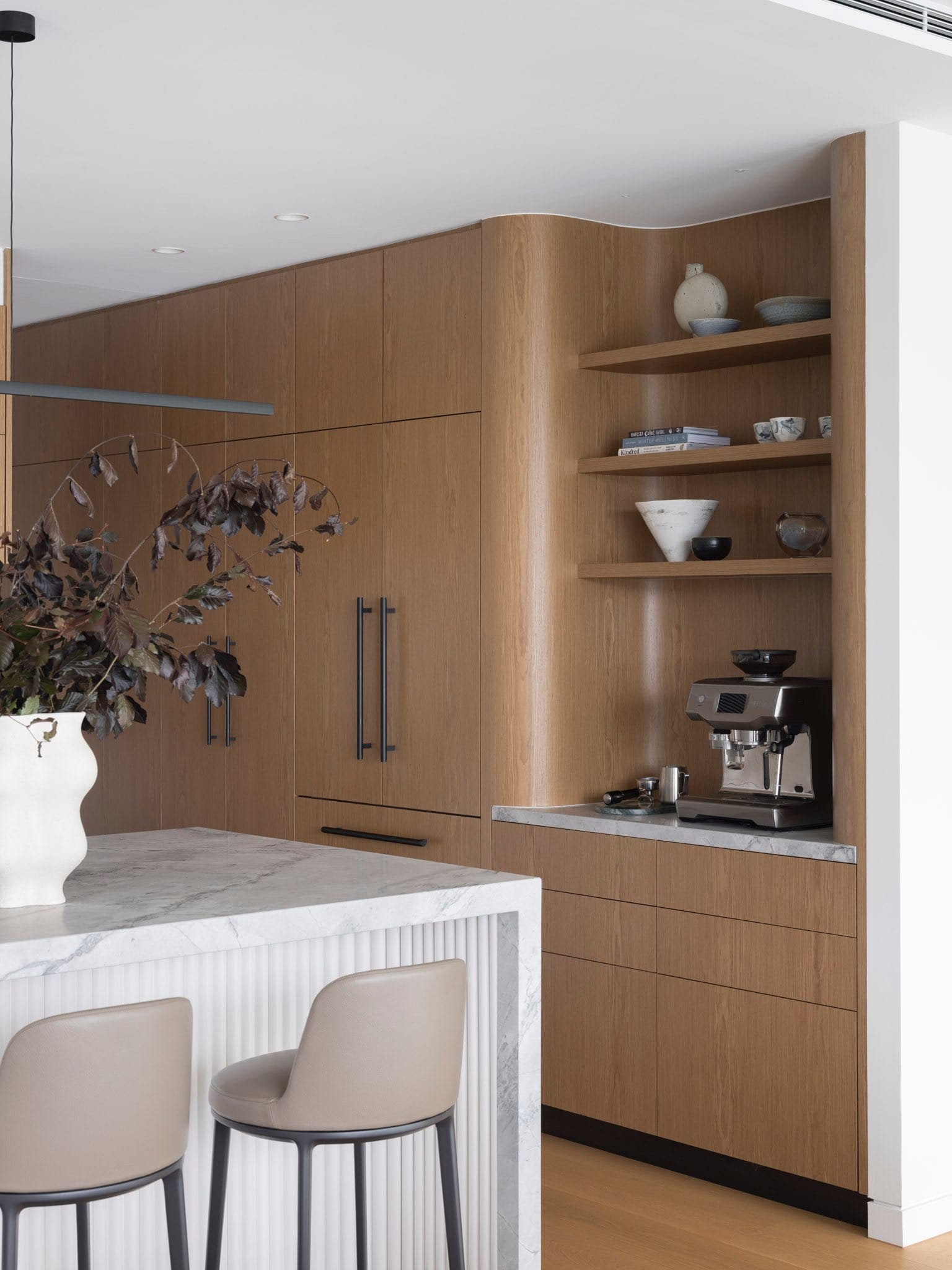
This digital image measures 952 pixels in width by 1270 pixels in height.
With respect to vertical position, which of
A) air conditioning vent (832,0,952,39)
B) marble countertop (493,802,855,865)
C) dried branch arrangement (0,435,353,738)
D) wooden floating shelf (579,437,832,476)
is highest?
air conditioning vent (832,0,952,39)

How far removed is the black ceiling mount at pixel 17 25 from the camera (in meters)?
3.05

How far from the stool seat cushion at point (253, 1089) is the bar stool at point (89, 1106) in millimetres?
179

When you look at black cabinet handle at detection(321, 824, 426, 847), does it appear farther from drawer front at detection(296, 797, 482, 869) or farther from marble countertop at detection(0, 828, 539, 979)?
marble countertop at detection(0, 828, 539, 979)

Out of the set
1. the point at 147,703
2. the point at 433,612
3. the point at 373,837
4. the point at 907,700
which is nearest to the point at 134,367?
the point at 147,703

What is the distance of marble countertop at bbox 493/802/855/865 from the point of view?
12.5ft

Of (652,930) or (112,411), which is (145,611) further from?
(652,930)

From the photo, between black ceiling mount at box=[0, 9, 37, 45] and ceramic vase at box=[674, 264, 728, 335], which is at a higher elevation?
black ceiling mount at box=[0, 9, 37, 45]

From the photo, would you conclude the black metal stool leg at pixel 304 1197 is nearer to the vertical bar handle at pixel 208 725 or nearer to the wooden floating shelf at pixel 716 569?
the wooden floating shelf at pixel 716 569

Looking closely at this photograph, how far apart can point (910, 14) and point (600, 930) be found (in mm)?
2508

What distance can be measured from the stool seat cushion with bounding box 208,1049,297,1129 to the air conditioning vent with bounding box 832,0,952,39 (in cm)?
234

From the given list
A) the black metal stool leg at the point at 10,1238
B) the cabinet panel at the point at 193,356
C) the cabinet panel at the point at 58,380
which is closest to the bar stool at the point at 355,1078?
the black metal stool leg at the point at 10,1238

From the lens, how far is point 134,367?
230 inches

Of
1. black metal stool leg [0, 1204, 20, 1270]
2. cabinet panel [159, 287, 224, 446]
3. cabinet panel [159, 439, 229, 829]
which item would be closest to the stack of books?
cabinet panel [159, 439, 229, 829]

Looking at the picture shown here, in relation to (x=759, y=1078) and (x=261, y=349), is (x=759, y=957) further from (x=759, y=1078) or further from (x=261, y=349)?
(x=261, y=349)
